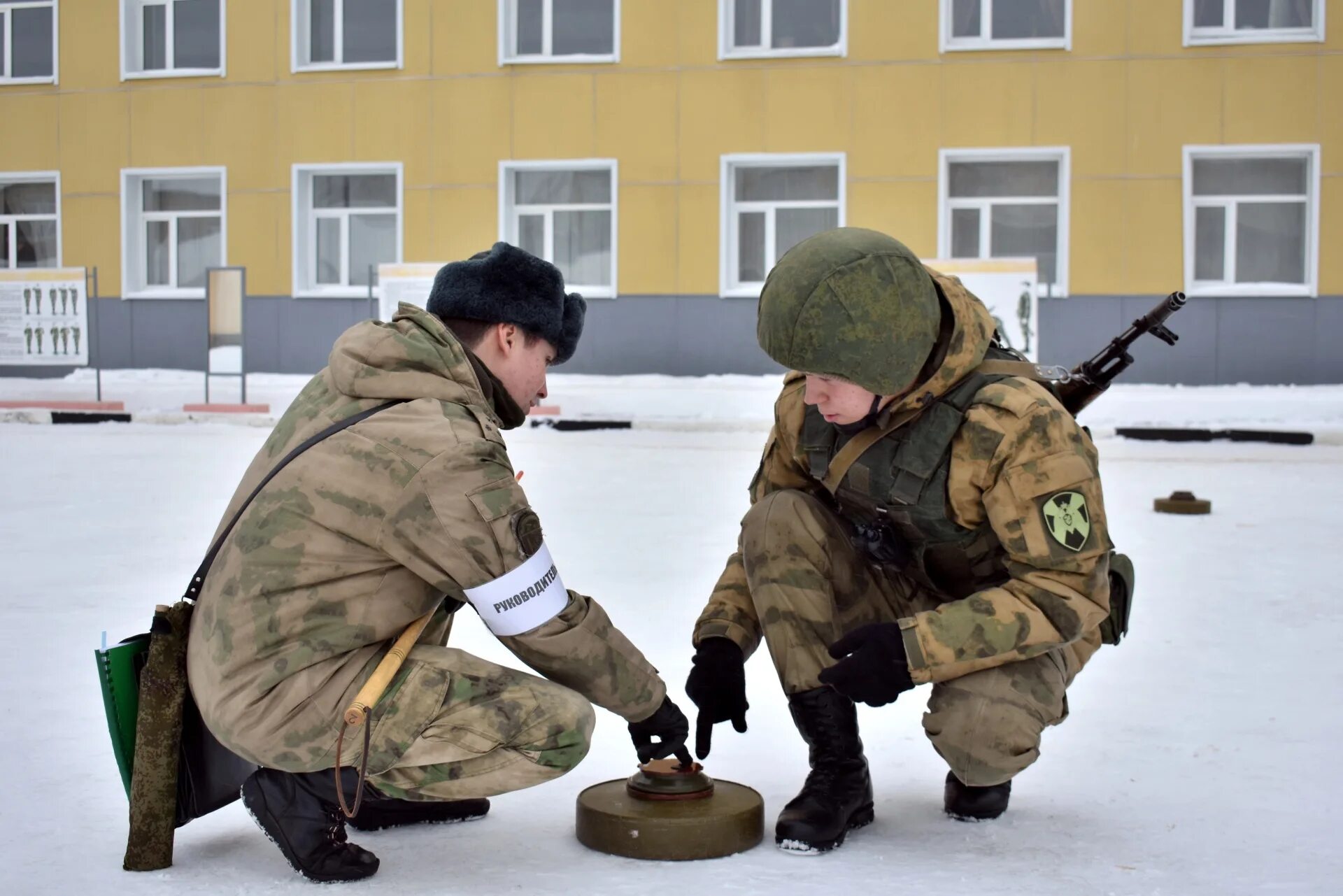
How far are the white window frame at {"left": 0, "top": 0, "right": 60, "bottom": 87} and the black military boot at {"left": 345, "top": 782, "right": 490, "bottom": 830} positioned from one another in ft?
61.0

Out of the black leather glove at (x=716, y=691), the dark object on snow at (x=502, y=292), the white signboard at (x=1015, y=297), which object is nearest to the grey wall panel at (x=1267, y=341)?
the white signboard at (x=1015, y=297)

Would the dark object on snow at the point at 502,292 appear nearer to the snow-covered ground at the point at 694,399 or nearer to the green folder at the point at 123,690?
the green folder at the point at 123,690

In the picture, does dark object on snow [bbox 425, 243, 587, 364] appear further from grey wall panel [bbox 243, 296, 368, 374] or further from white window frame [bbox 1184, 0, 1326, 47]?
grey wall panel [bbox 243, 296, 368, 374]

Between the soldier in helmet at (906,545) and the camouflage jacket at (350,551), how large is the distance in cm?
55

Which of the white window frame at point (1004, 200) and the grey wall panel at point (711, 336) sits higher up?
the white window frame at point (1004, 200)

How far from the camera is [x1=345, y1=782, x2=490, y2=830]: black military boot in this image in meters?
2.82

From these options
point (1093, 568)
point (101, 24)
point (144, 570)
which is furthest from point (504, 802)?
point (101, 24)

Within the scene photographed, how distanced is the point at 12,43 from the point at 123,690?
64.5 ft

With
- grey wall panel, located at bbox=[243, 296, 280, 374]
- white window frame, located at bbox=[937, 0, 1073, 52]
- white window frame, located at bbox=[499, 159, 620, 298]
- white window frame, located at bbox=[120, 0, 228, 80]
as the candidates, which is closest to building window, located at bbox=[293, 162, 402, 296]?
grey wall panel, located at bbox=[243, 296, 280, 374]

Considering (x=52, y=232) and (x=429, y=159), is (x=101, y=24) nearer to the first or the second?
(x=52, y=232)

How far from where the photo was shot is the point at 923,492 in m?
2.77

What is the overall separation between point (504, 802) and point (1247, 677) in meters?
2.10

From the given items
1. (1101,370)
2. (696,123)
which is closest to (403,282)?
(696,123)

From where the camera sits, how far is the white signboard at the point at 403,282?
14188 mm
